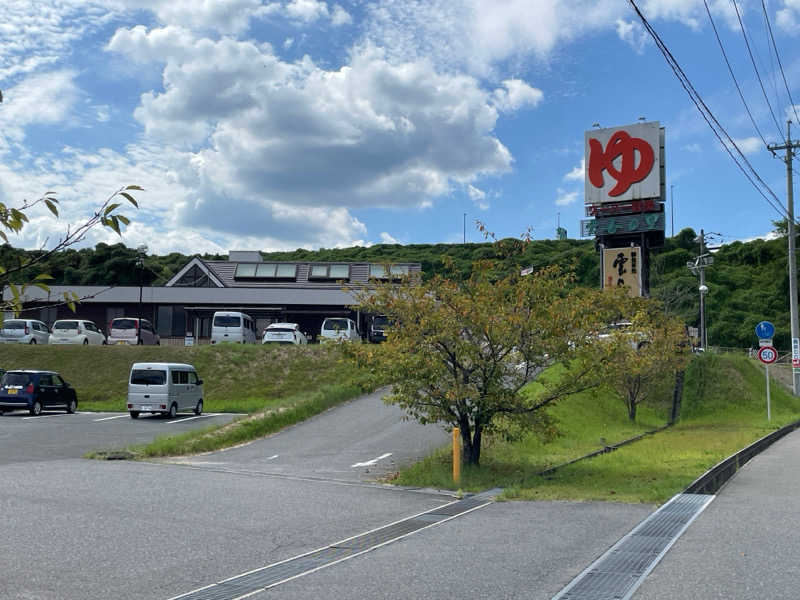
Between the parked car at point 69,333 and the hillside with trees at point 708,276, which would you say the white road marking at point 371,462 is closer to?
the parked car at point 69,333

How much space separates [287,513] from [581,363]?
6207 millimetres

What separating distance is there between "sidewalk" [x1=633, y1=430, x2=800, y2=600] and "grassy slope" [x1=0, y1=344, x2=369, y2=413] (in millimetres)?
19684

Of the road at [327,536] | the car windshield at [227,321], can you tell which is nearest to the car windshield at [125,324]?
the car windshield at [227,321]

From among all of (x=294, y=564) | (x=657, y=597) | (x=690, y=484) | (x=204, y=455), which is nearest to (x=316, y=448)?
(x=204, y=455)

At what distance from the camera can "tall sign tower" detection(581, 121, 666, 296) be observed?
3331 cm

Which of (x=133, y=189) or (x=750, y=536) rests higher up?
(x=133, y=189)

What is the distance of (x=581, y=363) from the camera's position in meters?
13.1

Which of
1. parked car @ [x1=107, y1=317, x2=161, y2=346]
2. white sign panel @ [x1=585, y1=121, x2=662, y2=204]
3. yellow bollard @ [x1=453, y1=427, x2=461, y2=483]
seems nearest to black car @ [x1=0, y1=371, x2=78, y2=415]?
parked car @ [x1=107, y1=317, x2=161, y2=346]

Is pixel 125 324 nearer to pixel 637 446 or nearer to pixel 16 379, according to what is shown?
pixel 16 379

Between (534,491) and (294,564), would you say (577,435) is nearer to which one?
(534,491)

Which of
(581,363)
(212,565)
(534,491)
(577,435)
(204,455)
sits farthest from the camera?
(577,435)

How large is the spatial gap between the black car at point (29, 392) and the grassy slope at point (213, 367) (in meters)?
2.89

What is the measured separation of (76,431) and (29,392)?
5.13 meters

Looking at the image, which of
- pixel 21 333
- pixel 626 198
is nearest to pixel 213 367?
pixel 21 333
